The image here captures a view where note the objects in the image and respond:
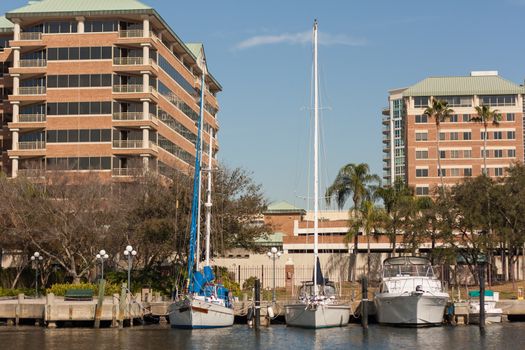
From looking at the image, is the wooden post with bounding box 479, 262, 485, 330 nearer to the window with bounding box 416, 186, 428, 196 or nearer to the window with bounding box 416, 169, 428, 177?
the window with bounding box 416, 186, 428, 196

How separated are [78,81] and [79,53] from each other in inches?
130

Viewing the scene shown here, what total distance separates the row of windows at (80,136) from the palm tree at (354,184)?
26.6 m

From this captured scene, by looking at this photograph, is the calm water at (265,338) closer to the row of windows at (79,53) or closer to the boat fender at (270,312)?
the boat fender at (270,312)

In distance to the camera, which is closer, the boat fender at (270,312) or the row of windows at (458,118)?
the boat fender at (270,312)

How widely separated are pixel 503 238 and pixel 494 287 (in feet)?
15.8

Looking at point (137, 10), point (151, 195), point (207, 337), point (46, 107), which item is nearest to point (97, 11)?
point (137, 10)

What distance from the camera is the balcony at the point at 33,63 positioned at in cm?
10981

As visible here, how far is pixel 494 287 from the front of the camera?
3435 inches

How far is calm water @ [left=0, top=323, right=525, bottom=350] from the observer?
5175 cm

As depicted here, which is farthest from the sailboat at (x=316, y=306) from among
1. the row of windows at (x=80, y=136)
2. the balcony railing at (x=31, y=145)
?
the balcony railing at (x=31, y=145)

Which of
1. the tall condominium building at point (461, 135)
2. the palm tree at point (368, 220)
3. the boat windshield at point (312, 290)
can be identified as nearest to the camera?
the boat windshield at point (312, 290)

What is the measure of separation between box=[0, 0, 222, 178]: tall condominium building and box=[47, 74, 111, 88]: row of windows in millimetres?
114

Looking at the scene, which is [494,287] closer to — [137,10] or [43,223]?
[43,223]

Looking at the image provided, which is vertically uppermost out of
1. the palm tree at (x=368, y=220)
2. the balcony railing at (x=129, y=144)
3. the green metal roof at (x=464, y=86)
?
the green metal roof at (x=464, y=86)
